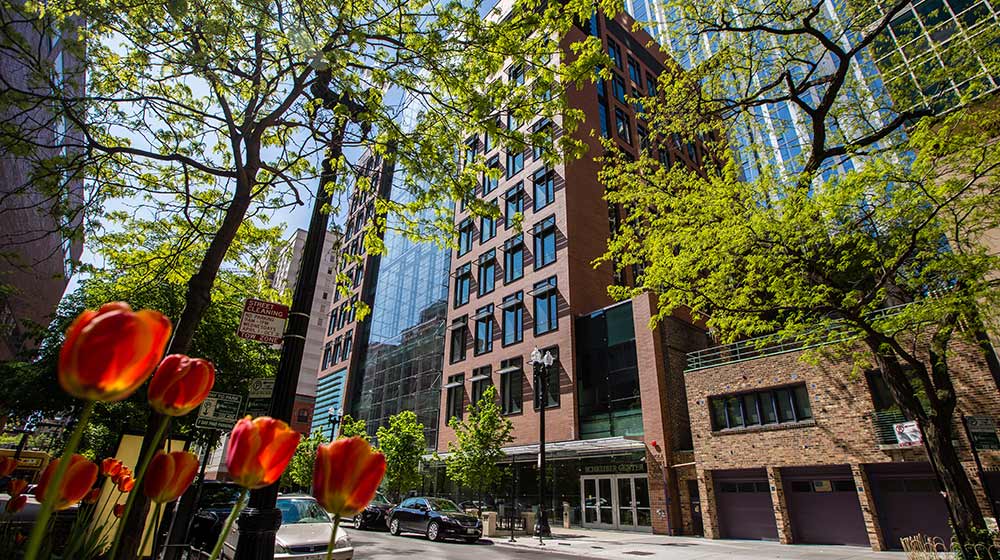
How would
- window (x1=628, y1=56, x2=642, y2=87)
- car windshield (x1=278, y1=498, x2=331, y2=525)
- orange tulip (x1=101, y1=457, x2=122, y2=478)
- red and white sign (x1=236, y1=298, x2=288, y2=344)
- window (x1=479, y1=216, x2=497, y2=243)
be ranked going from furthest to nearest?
window (x1=628, y1=56, x2=642, y2=87), window (x1=479, y1=216, x2=497, y2=243), car windshield (x1=278, y1=498, x2=331, y2=525), red and white sign (x1=236, y1=298, x2=288, y2=344), orange tulip (x1=101, y1=457, x2=122, y2=478)

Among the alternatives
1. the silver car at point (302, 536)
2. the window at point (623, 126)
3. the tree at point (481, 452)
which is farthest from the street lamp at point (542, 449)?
the window at point (623, 126)

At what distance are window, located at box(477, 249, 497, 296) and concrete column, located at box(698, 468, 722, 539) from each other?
62.1 ft

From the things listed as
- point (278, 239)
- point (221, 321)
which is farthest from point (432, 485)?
point (278, 239)

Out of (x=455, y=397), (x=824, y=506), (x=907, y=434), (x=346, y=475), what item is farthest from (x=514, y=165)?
(x=346, y=475)

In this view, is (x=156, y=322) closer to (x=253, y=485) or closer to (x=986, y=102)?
(x=253, y=485)

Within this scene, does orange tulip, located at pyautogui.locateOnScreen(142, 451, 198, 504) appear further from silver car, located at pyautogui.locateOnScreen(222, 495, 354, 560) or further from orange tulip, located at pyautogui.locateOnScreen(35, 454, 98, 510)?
silver car, located at pyautogui.locateOnScreen(222, 495, 354, 560)

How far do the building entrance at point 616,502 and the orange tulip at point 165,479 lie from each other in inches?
922

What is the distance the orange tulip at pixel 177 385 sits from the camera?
1220 mm

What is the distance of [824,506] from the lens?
17578 mm

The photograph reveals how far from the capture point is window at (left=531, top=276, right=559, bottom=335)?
29.4 metres

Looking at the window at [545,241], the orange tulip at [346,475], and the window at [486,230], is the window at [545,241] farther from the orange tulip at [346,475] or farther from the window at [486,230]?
the orange tulip at [346,475]

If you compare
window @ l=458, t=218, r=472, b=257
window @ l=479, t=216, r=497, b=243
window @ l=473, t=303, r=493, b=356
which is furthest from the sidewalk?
window @ l=458, t=218, r=472, b=257

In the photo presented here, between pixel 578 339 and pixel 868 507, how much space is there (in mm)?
14809

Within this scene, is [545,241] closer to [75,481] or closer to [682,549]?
[682,549]
